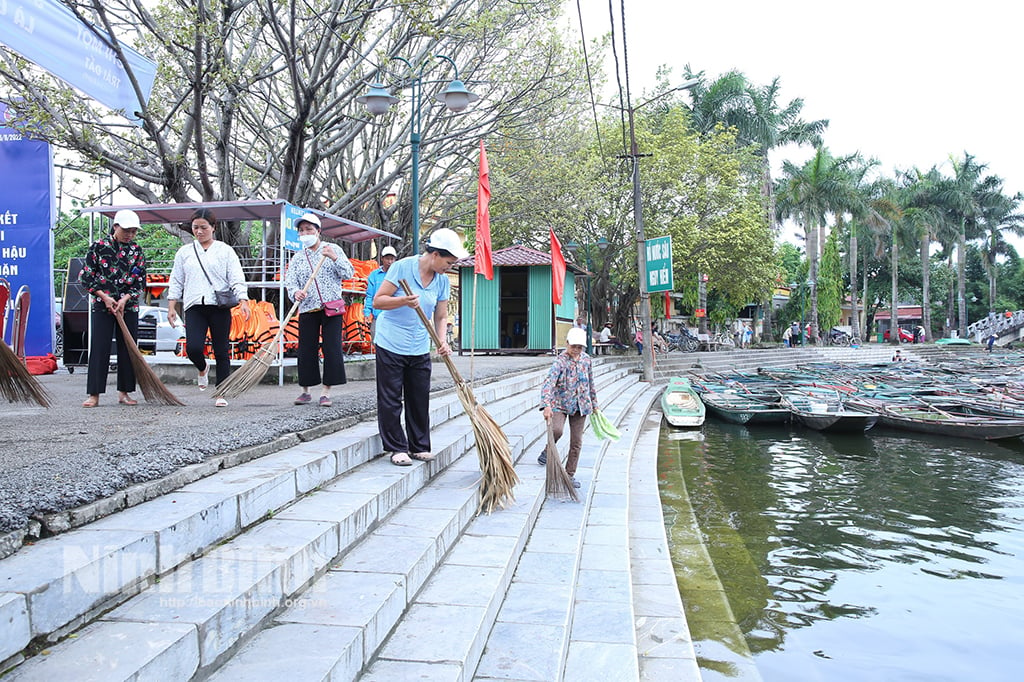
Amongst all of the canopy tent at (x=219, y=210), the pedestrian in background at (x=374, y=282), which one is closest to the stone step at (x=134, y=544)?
the pedestrian in background at (x=374, y=282)

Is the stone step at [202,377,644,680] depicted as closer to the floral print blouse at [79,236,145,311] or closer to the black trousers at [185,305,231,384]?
the black trousers at [185,305,231,384]

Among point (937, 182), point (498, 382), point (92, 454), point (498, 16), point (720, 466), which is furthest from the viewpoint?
point (937, 182)

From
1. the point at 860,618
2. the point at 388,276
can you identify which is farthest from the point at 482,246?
the point at 860,618

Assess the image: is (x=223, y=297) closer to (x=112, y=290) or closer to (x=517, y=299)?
(x=112, y=290)

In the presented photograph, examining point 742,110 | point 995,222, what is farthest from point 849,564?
point 995,222

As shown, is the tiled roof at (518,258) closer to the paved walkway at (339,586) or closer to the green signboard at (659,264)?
the green signboard at (659,264)

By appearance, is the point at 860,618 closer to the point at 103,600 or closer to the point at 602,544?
the point at 602,544

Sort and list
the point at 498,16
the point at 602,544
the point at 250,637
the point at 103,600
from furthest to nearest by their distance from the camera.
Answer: the point at 498,16 → the point at 602,544 → the point at 250,637 → the point at 103,600

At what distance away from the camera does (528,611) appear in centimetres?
337

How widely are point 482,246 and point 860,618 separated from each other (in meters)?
4.33

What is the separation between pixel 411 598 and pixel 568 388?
127 inches

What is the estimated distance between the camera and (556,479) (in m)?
5.52

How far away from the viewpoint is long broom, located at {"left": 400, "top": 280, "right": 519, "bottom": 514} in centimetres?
450

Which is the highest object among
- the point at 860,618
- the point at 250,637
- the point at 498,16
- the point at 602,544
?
the point at 498,16
